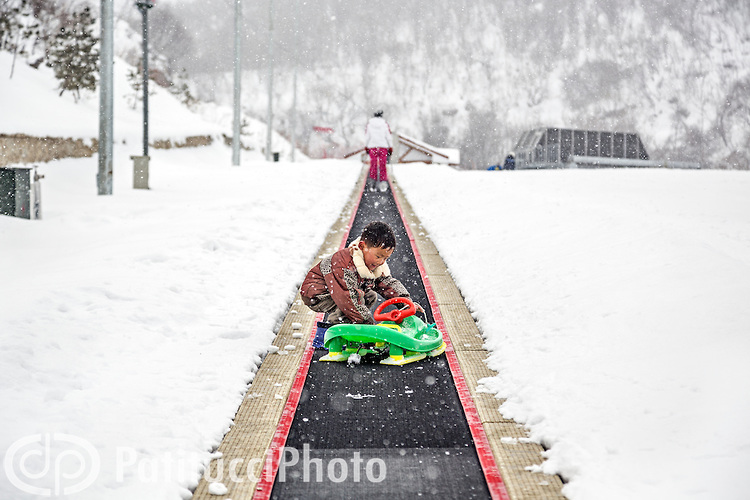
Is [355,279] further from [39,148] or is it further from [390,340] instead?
[39,148]

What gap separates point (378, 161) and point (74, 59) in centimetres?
1388

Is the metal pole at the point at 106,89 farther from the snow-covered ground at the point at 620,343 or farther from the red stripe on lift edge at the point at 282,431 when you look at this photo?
the red stripe on lift edge at the point at 282,431

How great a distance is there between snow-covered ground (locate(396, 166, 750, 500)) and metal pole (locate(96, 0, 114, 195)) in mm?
7122

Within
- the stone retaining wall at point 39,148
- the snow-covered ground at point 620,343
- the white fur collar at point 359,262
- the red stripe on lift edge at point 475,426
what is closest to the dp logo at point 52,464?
the red stripe on lift edge at point 475,426

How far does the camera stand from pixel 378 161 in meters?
18.2

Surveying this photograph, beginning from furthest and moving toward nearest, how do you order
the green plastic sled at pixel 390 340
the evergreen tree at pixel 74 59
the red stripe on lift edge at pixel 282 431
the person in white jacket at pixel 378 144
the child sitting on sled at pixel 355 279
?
1. the evergreen tree at pixel 74 59
2. the person in white jacket at pixel 378 144
3. the child sitting on sled at pixel 355 279
4. the green plastic sled at pixel 390 340
5. the red stripe on lift edge at pixel 282 431

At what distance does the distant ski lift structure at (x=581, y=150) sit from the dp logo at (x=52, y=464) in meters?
49.3

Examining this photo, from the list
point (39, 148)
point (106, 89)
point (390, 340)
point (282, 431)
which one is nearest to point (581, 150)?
point (39, 148)

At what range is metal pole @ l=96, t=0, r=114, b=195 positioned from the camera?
1268cm

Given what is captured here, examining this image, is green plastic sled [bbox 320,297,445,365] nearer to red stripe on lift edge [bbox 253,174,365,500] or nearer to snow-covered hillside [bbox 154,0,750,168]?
red stripe on lift edge [bbox 253,174,365,500]

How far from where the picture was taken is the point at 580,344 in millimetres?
5387

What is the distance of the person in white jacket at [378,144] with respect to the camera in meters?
17.6

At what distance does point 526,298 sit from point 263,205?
766 cm

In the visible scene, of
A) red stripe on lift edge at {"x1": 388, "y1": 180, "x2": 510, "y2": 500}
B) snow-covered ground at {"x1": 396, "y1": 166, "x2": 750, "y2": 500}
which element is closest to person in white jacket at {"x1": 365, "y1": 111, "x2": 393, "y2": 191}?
snow-covered ground at {"x1": 396, "y1": 166, "x2": 750, "y2": 500}
